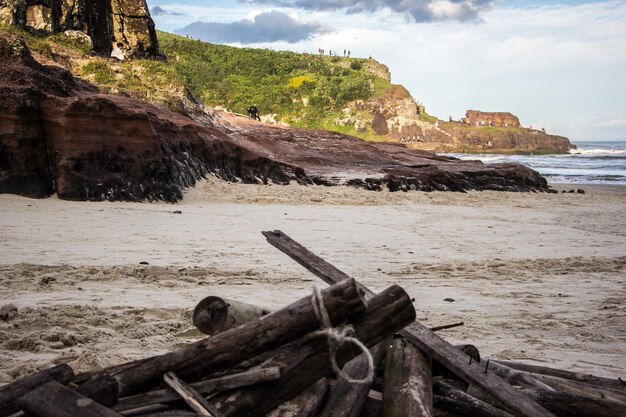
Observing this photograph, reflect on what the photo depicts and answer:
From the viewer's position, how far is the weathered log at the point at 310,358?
245 cm

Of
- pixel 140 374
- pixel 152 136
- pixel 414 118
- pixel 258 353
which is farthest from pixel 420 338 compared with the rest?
pixel 414 118

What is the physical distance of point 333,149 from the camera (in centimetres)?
2823

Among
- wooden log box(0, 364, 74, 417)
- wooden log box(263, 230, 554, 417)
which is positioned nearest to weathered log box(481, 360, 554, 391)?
wooden log box(263, 230, 554, 417)

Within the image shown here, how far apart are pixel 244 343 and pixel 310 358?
28 cm

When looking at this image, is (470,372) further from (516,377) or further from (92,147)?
(92,147)

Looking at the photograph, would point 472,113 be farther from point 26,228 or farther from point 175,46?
point 26,228

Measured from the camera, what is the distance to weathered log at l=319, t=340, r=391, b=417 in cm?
253

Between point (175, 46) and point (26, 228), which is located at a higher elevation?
point (175, 46)

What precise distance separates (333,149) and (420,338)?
25462 millimetres

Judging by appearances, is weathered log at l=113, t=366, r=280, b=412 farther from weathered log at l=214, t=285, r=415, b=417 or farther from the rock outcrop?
the rock outcrop

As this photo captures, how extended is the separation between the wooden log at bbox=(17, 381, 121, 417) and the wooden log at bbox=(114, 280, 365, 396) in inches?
11.8

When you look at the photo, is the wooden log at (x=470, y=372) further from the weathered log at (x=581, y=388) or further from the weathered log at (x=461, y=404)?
the weathered log at (x=581, y=388)

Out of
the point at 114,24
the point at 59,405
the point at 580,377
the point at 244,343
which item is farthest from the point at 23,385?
the point at 114,24

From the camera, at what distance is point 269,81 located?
8812cm
